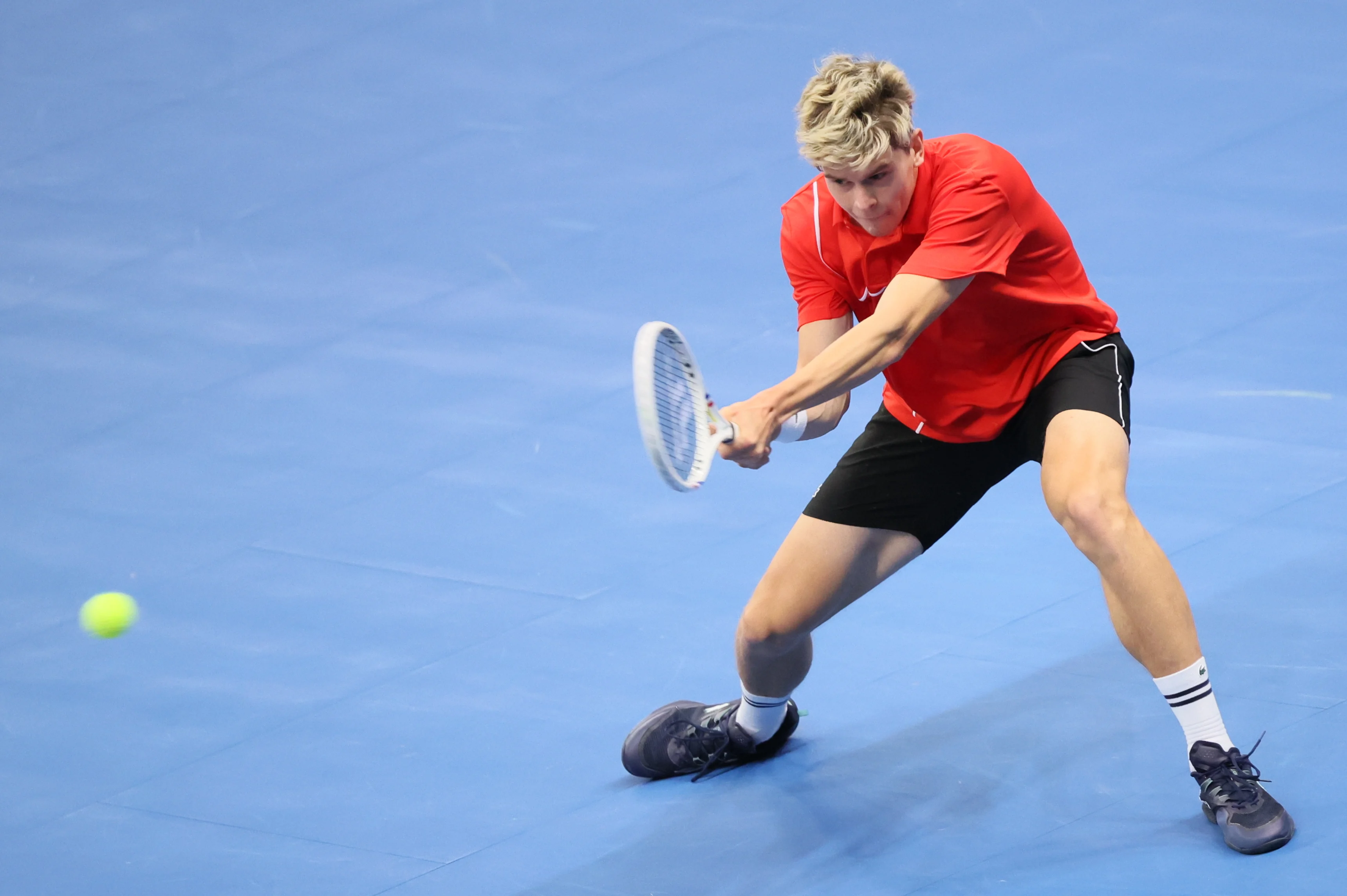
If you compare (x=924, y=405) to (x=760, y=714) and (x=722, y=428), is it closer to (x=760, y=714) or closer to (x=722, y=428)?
(x=722, y=428)

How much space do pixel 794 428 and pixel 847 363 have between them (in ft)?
1.23

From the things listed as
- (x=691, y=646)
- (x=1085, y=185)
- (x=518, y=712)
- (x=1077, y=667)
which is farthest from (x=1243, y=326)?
(x=518, y=712)

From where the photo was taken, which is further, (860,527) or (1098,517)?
(860,527)

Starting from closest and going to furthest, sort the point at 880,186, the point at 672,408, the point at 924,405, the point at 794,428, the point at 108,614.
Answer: the point at 672,408
the point at 880,186
the point at 794,428
the point at 924,405
the point at 108,614

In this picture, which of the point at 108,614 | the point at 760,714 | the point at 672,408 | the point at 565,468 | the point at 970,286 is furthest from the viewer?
the point at 565,468

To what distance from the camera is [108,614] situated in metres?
5.18

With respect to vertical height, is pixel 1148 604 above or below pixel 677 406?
below

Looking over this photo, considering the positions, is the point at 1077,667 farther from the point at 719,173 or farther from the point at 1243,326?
the point at 719,173

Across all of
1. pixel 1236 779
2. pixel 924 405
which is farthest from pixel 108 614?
pixel 1236 779

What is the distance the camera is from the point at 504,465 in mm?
5836

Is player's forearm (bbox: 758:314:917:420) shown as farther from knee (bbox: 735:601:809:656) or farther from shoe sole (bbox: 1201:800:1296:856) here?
shoe sole (bbox: 1201:800:1296:856)

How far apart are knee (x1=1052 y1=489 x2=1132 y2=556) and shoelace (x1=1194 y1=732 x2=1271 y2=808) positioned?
52 cm

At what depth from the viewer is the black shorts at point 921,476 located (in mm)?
3760

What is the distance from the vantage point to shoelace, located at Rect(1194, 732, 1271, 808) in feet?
11.3
